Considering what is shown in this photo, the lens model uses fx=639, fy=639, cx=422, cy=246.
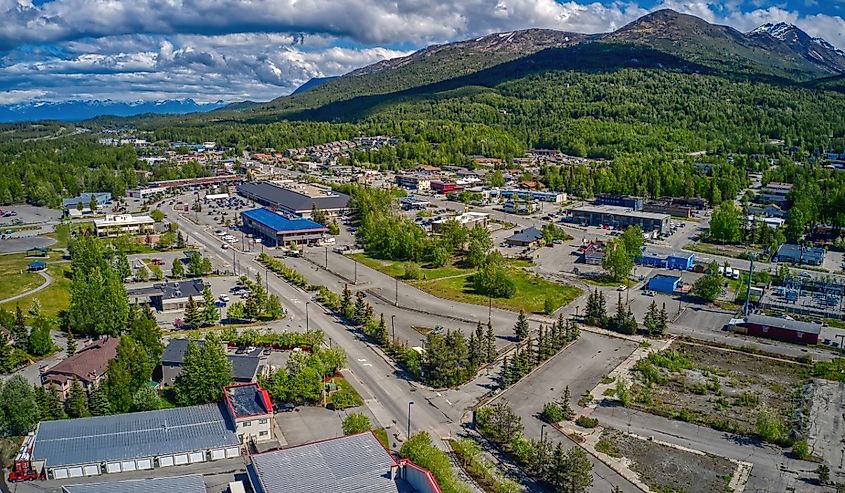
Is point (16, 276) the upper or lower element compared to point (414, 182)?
lower

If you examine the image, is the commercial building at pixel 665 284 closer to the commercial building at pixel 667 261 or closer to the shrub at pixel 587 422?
the commercial building at pixel 667 261

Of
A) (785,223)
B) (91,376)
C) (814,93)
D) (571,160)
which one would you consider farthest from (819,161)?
(91,376)

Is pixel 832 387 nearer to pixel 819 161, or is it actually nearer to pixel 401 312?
pixel 401 312

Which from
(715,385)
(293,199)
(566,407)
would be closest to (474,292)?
(715,385)

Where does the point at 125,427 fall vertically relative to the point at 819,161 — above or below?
below

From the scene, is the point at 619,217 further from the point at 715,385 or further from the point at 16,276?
the point at 16,276

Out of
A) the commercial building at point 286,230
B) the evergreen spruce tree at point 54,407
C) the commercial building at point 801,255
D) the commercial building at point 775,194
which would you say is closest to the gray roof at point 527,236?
the commercial building at point 286,230
